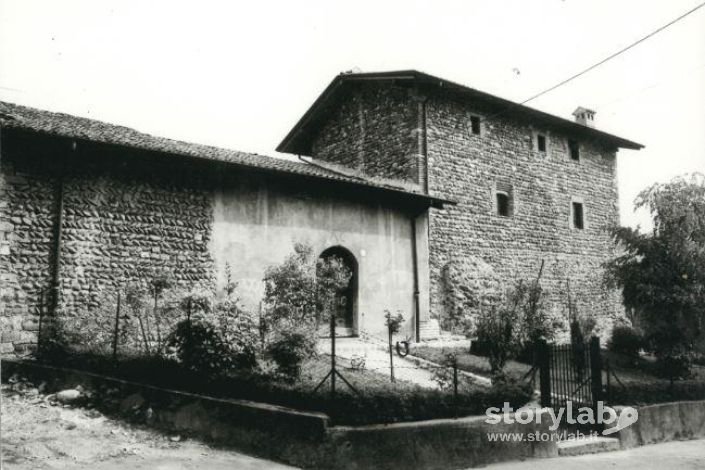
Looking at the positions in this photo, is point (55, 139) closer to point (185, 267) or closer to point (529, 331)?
point (185, 267)

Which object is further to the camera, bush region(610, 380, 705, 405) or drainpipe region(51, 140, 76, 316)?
drainpipe region(51, 140, 76, 316)

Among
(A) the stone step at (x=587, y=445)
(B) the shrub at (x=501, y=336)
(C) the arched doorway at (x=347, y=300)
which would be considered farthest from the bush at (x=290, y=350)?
(C) the arched doorway at (x=347, y=300)

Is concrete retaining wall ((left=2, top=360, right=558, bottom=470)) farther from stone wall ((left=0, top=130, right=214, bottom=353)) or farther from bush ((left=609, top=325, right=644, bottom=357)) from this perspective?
bush ((left=609, top=325, right=644, bottom=357))

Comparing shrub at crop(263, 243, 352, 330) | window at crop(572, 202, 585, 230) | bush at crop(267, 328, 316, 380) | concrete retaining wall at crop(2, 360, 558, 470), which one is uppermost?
window at crop(572, 202, 585, 230)

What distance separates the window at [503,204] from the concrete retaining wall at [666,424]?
9.02 m

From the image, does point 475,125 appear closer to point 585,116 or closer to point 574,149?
point 574,149

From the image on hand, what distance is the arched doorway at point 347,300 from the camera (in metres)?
13.4

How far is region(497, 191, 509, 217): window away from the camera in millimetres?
18172

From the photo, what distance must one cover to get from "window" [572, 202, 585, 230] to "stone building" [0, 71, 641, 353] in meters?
0.04

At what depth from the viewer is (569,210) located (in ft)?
65.8

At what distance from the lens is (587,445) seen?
8203 mm

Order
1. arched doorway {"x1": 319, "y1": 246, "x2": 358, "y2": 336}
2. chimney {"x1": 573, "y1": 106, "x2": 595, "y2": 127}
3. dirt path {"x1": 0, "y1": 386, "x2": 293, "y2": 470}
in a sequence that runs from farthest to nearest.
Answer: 1. chimney {"x1": 573, "y1": 106, "x2": 595, "y2": 127}
2. arched doorway {"x1": 319, "y1": 246, "x2": 358, "y2": 336}
3. dirt path {"x1": 0, "y1": 386, "x2": 293, "y2": 470}

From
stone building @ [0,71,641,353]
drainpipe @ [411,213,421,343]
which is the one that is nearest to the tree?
stone building @ [0,71,641,353]

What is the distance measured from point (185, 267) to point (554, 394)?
6.95 m
